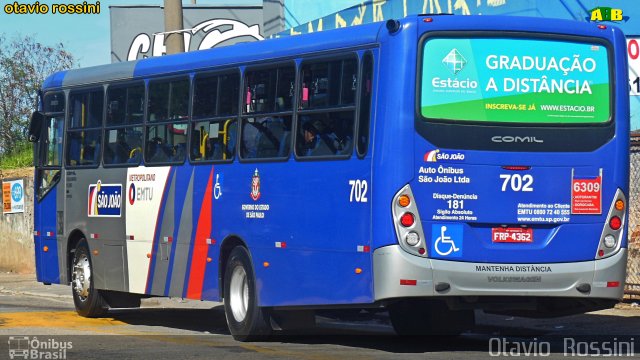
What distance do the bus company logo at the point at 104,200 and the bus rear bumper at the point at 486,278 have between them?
5960 millimetres

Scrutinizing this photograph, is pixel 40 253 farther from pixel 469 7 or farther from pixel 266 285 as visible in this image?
pixel 469 7

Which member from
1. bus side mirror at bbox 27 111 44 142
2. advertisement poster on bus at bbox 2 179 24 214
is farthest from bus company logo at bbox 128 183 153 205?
advertisement poster on bus at bbox 2 179 24 214

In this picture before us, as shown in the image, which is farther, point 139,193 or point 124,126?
point 124,126

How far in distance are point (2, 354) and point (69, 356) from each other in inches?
30.4

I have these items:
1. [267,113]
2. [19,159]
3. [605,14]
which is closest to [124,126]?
[267,113]

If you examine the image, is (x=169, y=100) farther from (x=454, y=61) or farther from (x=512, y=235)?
(x=512, y=235)

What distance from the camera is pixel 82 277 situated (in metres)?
18.2

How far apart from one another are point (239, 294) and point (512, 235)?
3587 mm

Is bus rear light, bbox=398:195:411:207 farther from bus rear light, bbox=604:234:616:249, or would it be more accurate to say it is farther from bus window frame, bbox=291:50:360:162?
bus rear light, bbox=604:234:616:249

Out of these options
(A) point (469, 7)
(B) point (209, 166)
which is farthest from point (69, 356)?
(A) point (469, 7)

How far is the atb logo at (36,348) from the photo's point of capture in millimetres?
12305

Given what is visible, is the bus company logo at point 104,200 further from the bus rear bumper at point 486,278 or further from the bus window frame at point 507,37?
the bus window frame at point 507,37

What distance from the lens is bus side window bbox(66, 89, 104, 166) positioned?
1789cm

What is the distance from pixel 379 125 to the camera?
12297mm
